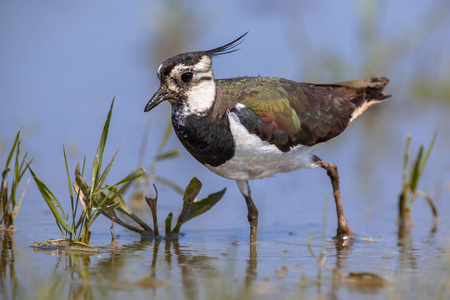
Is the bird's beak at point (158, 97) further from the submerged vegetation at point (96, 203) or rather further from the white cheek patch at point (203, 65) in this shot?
the submerged vegetation at point (96, 203)

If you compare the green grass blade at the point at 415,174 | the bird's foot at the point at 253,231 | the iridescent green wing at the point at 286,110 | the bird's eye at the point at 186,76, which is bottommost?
the bird's foot at the point at 253,231

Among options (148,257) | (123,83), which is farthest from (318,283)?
(123,83)

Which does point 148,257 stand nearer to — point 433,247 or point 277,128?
point 277,128

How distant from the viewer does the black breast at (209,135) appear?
17.3ft

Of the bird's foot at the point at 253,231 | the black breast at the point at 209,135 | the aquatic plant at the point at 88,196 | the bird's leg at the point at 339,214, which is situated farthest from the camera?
the bird's leg at the point at 339,214

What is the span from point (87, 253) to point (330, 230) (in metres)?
2.36

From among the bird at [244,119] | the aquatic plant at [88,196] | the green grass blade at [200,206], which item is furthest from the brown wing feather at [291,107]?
the aquatic plant at [88,196]

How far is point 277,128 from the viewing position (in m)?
5.54

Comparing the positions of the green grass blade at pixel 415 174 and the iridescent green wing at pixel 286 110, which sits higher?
the iridescent green wing at pixel 286 110

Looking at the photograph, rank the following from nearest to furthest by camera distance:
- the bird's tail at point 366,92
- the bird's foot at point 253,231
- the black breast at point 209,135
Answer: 1. the black breast at point 209,135
2. the bird's foot at point 253,231
3. the bird's tail at point 366,92

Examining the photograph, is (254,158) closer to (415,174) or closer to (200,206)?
(200,206)

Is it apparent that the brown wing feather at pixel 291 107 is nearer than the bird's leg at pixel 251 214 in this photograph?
Yes

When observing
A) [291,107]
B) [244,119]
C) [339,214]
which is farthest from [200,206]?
[339,214]

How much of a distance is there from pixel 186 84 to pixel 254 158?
2.56ft
